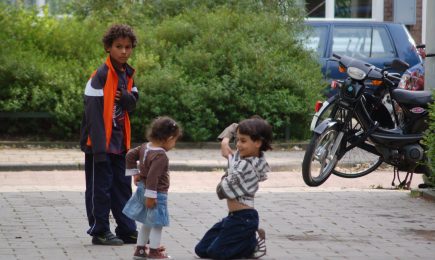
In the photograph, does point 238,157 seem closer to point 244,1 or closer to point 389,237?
point 389,237

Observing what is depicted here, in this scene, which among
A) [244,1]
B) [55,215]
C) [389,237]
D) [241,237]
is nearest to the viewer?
[241,237]

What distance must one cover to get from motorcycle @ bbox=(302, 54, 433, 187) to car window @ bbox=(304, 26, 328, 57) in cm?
731

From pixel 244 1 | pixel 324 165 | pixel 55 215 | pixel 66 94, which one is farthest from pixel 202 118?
pixel 55 215

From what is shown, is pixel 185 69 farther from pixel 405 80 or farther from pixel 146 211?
pixel 146 211

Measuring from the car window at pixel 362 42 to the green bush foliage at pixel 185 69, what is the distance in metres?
1.76

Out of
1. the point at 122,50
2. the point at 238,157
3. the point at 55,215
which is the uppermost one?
the point at 122,50

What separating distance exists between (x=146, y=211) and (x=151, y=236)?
0.17m

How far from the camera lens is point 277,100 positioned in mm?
17250

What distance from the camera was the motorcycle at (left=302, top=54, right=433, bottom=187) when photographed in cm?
1205

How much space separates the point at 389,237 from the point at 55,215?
2.87m

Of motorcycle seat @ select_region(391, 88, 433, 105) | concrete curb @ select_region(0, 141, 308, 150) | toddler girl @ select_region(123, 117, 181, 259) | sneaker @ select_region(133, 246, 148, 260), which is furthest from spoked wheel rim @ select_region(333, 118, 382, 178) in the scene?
sneaker @ select_region(133, 246, 148, 260)

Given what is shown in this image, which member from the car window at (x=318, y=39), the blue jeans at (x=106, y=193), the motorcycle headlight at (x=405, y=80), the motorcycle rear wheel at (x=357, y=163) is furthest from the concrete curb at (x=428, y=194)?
the car window at (x=318, y=39)

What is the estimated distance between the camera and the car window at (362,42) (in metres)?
20.5

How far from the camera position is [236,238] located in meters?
8.07
